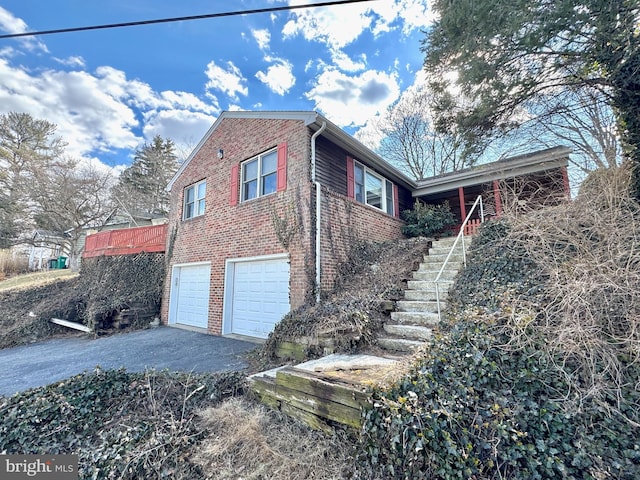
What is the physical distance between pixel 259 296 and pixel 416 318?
4329mm

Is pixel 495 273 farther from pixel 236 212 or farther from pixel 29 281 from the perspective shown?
pixel 29 281

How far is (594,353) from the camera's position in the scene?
2574mm

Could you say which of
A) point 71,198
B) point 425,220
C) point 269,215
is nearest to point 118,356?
point 269,215

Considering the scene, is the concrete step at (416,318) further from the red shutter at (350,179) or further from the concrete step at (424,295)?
the red shutter at (350,179)

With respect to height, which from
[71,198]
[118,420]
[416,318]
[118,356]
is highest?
[71,198]

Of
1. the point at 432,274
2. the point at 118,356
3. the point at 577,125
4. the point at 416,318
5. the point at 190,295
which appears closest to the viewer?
the point at 416,318

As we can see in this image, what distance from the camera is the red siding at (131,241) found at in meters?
11.1

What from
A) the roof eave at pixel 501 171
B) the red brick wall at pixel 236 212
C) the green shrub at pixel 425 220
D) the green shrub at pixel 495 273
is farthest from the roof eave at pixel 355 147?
the green shrub at pixel 495 273

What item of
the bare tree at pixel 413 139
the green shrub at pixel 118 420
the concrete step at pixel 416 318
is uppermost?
the bare tree at pixel 413 139

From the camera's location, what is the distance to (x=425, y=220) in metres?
9.84

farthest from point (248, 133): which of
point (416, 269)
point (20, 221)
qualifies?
point (20, 221)

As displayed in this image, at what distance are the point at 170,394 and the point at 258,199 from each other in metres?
5.28

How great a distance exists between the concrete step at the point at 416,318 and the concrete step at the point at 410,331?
175mm

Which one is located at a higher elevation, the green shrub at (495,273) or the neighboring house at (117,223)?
the neighboring house at (117,223)
